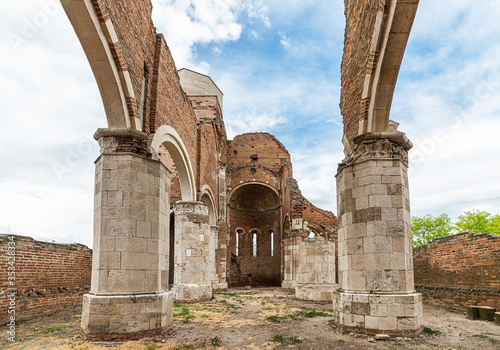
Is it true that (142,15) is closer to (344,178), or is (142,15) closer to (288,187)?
(344,178)

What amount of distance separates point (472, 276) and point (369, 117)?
5.63m

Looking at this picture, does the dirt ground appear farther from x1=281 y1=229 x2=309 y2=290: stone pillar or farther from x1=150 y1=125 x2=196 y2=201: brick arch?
x1=281 y1=229 x2=309 y2=290: stone pillar

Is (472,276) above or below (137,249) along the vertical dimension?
below

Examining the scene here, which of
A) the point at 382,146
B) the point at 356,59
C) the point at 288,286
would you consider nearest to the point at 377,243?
the point at 382,146

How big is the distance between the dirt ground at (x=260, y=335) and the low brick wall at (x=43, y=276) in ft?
1.44

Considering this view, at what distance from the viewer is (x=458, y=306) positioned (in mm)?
9773

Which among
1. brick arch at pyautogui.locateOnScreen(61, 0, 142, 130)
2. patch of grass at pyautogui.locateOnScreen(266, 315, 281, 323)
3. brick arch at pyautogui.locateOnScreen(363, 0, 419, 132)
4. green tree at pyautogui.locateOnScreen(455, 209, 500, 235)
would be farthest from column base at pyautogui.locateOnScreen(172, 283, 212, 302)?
green tree at pyautogui.locateOnScreen(455, 209, 500, 235)

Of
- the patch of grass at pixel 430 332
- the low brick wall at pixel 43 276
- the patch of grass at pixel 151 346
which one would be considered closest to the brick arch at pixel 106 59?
the patch of grass at pixel 151 346

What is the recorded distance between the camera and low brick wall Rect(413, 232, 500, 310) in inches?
350

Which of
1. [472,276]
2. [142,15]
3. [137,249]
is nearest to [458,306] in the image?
[472,276]

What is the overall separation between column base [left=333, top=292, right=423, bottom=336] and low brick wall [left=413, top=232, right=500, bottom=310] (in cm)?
368

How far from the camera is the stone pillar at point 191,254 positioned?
40.3 ft

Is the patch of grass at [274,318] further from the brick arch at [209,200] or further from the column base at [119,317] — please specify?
the brick arch at [209,200]

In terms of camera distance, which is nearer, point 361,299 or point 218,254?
point 361,299
